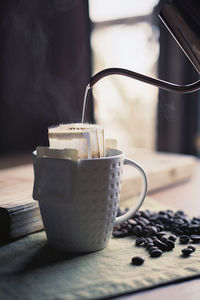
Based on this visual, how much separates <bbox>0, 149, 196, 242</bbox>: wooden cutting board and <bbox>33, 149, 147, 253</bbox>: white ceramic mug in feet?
0.21

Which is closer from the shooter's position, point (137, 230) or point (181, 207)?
point (137, 230)

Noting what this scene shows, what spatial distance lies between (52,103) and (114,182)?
2.91 ft

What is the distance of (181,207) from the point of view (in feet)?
2.81

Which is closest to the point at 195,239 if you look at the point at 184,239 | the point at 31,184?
the point at 184,239

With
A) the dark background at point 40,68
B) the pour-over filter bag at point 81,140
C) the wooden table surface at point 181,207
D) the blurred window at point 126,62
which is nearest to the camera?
the wooden table surface at point 181,207

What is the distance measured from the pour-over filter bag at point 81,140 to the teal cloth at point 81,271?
0.52ft

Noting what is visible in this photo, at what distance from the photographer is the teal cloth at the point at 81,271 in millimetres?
463

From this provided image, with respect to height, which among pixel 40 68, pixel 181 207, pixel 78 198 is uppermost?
pixel 40 68

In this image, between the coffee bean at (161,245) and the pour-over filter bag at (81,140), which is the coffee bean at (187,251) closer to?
the coffee bean at (161,245)

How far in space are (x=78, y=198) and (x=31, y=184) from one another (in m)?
0.28

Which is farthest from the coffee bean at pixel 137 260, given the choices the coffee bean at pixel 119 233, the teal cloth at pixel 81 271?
the coffee bean at pixel 119 233

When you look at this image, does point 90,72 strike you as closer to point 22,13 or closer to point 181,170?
point 22,13

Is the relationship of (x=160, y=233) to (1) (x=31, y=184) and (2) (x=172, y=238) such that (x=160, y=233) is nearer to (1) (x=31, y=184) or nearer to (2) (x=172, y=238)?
(2) (x=172, y=238)

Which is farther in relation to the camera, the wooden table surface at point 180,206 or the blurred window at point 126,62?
the blurred window at point 126,62
